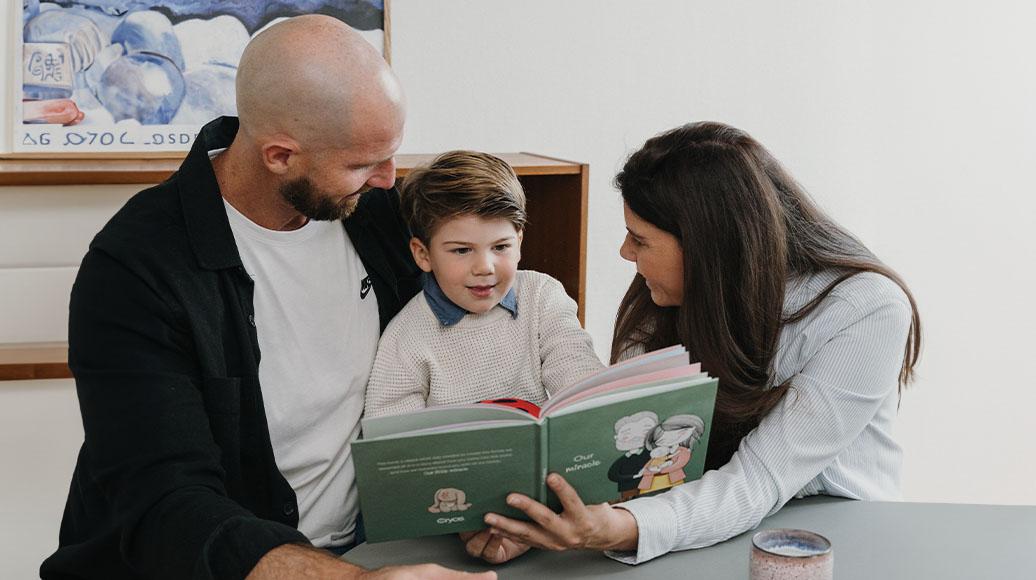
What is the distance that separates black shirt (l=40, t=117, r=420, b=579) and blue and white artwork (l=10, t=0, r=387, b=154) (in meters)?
0.73

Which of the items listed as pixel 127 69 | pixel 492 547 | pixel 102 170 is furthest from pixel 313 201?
pixel 127 69

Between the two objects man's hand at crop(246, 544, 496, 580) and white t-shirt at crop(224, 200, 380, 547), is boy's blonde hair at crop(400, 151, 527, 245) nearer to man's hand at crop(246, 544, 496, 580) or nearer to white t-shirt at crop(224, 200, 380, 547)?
white t-shirt at crop(224, 200, 380, 547)

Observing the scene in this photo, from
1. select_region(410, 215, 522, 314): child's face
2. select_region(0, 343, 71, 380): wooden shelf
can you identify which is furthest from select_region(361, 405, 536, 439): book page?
select_region(0, 343, 71, 380): wooden shelf

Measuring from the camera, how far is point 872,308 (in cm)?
155

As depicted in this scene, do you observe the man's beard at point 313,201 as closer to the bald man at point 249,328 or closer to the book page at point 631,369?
the bald man at point 249,328

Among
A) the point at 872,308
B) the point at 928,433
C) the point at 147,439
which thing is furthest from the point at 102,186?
the point at 928,433

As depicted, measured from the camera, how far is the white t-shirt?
1.67 meters

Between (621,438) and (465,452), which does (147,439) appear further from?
(621,438)

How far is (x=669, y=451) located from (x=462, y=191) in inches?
20.0

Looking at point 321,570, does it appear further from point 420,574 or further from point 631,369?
point 631,369

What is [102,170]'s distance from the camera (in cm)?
215

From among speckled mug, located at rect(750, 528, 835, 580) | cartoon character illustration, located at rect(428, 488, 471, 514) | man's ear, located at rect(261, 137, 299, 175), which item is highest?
man's ear, located at rect(261, 137, 299, 175)

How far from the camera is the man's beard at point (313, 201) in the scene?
1.63m

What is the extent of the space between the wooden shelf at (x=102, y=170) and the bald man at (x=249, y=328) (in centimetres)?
49
